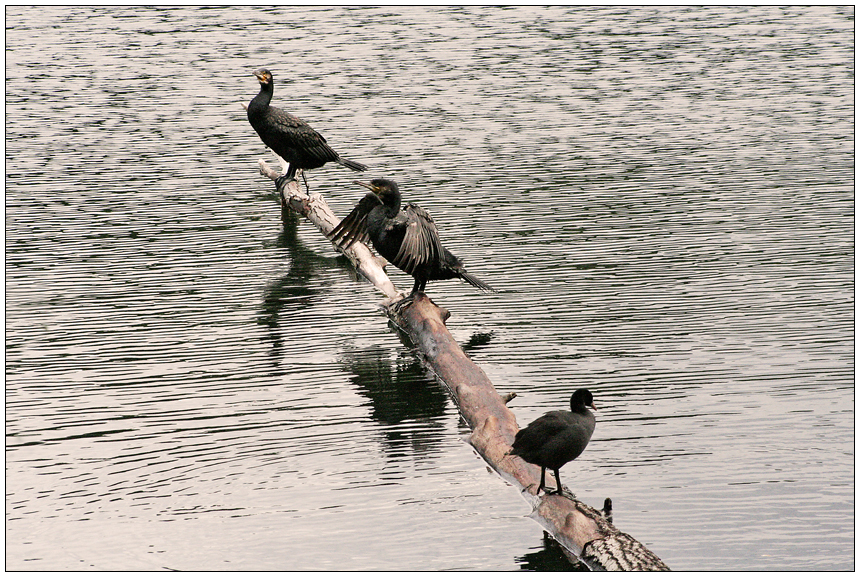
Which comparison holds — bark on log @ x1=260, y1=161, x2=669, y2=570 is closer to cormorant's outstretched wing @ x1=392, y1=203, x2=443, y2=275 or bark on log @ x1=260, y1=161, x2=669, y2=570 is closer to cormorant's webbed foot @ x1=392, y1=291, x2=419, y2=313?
cormorant's webbed foot @ x1=392, y1=291, x2=419, y2=313

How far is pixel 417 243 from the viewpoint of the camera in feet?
35.1

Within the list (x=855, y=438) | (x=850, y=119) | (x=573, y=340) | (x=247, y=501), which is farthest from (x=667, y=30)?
(x=247, y=501)

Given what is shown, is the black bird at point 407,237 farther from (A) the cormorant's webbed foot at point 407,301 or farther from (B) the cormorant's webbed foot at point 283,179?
(B) the cormorant's webbed foot at point 283,179

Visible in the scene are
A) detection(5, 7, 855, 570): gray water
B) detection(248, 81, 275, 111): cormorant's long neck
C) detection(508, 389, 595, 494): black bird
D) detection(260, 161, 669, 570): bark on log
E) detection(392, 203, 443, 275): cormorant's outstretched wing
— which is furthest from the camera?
detection(248, 81, 275, 111): cormorant's long neck

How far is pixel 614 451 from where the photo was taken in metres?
9.16

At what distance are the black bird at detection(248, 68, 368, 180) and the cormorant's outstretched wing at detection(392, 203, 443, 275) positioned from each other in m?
4.82

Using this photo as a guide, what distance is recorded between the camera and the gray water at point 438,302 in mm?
8117

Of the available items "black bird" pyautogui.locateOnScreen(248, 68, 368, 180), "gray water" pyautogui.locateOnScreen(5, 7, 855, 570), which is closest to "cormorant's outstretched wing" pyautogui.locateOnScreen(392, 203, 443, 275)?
"gray water" pyautogui.locateOnScreen(5, 7, 855, 570)

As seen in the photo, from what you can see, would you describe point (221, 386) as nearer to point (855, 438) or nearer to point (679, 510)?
point (679, 510)

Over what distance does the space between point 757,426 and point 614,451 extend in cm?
142

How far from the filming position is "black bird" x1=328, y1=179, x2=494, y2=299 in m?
10.8

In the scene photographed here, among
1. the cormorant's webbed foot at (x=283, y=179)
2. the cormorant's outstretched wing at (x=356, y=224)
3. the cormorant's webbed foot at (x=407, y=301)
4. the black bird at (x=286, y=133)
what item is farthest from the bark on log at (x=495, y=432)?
the cormorant's webbed foot at (x=283, y=179)

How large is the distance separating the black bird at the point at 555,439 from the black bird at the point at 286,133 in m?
8.51

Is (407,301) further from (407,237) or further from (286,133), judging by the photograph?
(286,133)
